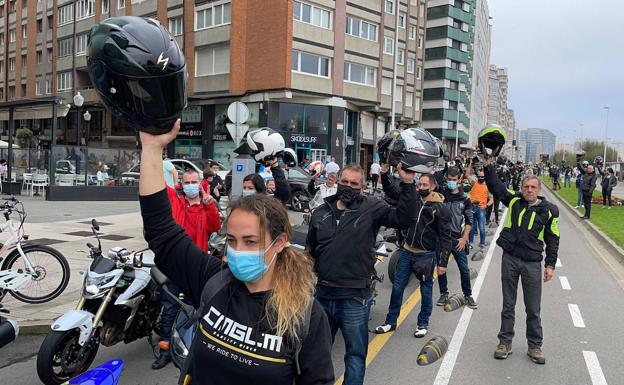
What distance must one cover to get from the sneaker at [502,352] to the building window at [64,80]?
4710 cm

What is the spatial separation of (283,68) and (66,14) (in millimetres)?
26825

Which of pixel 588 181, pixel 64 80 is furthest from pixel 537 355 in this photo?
pixel 64 80

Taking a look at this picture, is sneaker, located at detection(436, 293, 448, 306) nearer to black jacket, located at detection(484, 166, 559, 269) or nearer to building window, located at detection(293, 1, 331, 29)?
black jacket, located at detection(484, 166, 559, 269)

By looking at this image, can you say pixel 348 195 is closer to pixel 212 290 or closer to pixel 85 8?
pixel 212 290

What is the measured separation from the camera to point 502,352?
525cm

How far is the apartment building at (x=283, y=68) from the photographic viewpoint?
3100 cm

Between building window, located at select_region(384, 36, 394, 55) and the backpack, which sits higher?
building window, located at select_region(384, 36, 394, 55)

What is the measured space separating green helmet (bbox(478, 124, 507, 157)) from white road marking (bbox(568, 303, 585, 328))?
9.45ft

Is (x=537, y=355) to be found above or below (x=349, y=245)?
below

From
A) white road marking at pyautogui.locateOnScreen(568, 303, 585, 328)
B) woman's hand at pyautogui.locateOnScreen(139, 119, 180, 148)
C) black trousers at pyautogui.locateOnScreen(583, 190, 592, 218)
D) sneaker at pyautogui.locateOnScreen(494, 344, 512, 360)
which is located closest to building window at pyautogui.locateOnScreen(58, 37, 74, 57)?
black trousers at pyautogui.locateOnScreen(583, 190, 592, 218)

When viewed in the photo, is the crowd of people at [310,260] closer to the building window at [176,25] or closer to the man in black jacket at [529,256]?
the man in black jacket at [529,256]

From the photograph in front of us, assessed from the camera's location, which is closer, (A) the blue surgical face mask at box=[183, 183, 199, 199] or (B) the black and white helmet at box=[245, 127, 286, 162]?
(A) the blue surgical face mask at box=[183, 183, 199, 199]

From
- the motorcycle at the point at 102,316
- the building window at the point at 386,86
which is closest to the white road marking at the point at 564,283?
the motorcycle at the point at 102,316

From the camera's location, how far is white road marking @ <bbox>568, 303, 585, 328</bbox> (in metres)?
6.53
